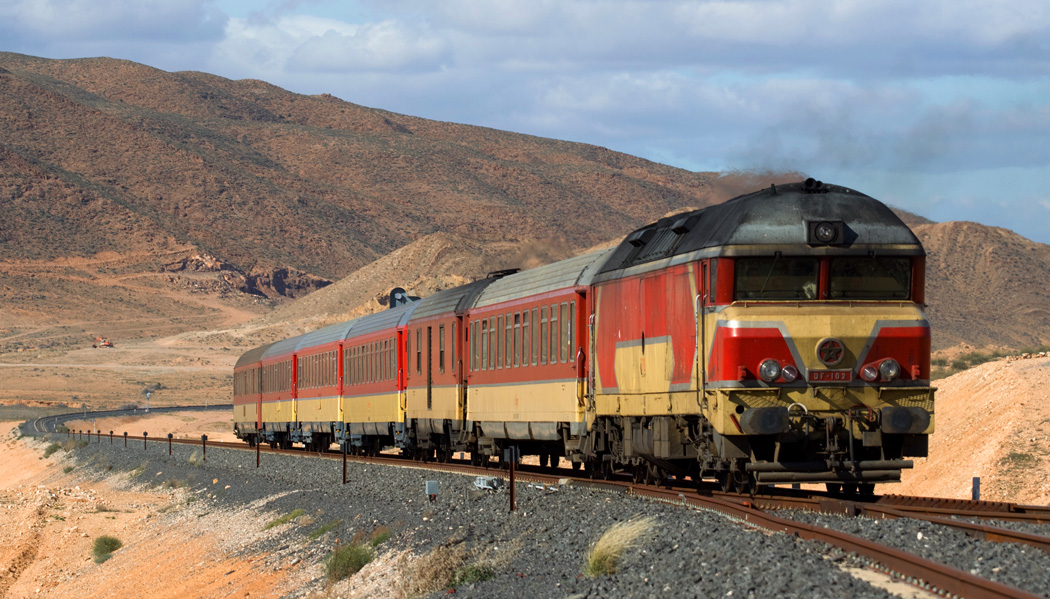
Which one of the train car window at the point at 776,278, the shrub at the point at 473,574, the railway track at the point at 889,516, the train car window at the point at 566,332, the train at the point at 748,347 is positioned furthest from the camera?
the train car window at the point at 566,332

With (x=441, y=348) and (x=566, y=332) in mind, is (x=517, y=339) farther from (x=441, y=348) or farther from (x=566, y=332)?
(x=441, y=348)

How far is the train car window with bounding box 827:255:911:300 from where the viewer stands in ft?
44.5

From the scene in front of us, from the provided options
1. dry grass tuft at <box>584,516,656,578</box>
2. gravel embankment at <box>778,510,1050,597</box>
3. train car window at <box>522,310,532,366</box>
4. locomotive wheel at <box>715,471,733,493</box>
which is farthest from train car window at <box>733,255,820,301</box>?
train car window at <box>522,310,532,366</box>

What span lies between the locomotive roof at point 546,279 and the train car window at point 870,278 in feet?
16.7

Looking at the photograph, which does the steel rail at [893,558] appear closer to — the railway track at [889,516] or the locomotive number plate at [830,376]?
the railway track at [889,516]

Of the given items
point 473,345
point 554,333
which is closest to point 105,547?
point 473,345

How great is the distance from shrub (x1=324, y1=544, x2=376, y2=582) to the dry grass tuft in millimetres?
4645

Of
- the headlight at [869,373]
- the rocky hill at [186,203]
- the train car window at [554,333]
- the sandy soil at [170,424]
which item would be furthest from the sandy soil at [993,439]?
the rocky hill at [186,203]

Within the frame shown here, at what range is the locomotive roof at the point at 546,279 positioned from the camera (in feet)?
61.5

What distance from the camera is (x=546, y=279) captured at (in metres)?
20.7

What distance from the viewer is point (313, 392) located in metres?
40.7

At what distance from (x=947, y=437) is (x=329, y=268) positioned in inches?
5393

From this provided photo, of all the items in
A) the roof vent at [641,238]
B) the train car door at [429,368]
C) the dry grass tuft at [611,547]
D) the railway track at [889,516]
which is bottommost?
the dry grass tuft at [611,547]

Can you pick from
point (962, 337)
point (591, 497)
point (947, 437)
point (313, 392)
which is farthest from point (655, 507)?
point (962, 337)
